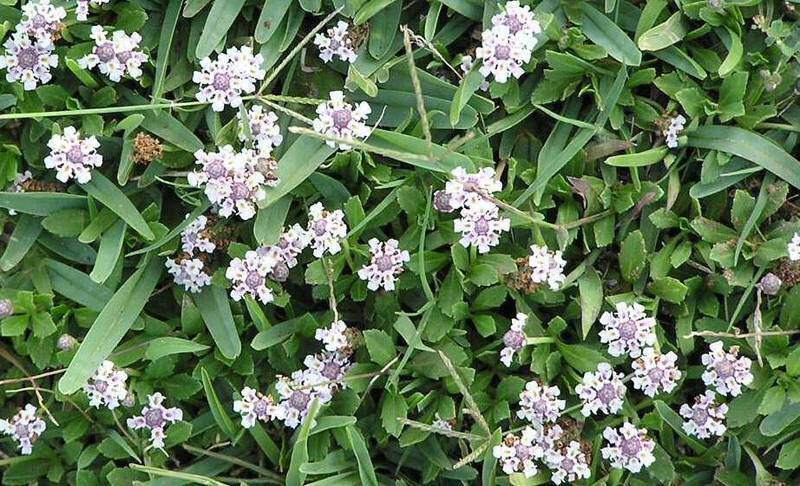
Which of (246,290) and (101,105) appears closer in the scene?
(246,290)

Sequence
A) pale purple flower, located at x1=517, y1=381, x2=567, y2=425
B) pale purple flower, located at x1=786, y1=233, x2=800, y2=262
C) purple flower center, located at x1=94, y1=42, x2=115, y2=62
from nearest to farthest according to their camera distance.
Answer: pale purple flower, located at x1=786, y1=233, x2=800, y2=262, pale purple flower, located at x1=517, y1=381, x2=567, y2=425, purple flower center, located at x1=94, y1=42, x2=115, y2=62

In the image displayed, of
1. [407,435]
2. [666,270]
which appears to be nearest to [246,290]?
[407,435]

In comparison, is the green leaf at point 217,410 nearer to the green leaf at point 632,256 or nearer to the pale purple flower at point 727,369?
the green leaf at point 632,256

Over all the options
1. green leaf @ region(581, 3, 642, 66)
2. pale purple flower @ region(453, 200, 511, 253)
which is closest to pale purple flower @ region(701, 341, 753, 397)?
pale purple flower @ region(453, 200, 511, 253)

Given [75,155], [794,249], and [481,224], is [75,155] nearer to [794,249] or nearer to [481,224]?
[481,224]

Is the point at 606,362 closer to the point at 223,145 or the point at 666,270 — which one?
the point at 666,270

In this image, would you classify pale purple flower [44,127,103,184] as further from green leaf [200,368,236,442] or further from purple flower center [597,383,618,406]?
purple flower center [597,383,618,406]
